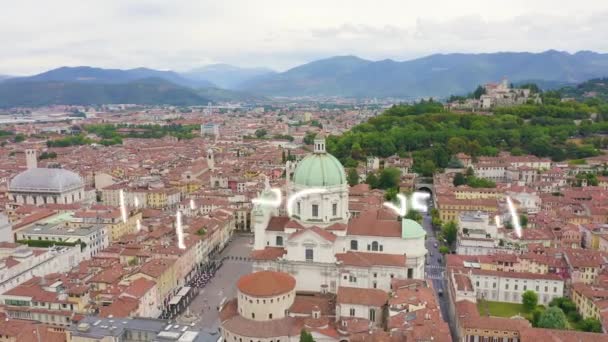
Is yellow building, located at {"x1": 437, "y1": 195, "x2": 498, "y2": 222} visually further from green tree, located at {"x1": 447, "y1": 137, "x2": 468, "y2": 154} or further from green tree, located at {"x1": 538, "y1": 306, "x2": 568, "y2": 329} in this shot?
green tree, located at {"x1": 447, "y1": 137, "x2": 468, "y2": 154}

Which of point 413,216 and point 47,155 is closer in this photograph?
point 413,216


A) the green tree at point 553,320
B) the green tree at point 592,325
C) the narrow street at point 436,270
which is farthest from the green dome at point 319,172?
the green tree at point 592,325

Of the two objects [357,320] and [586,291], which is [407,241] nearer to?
[357,320]

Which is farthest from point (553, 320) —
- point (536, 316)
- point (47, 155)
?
point (47, 155)

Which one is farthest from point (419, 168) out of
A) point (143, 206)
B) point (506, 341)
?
point (506, 341)

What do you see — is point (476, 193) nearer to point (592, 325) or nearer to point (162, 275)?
point (592, 325)

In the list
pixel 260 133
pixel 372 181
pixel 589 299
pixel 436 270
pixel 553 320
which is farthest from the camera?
pixel 260 133
